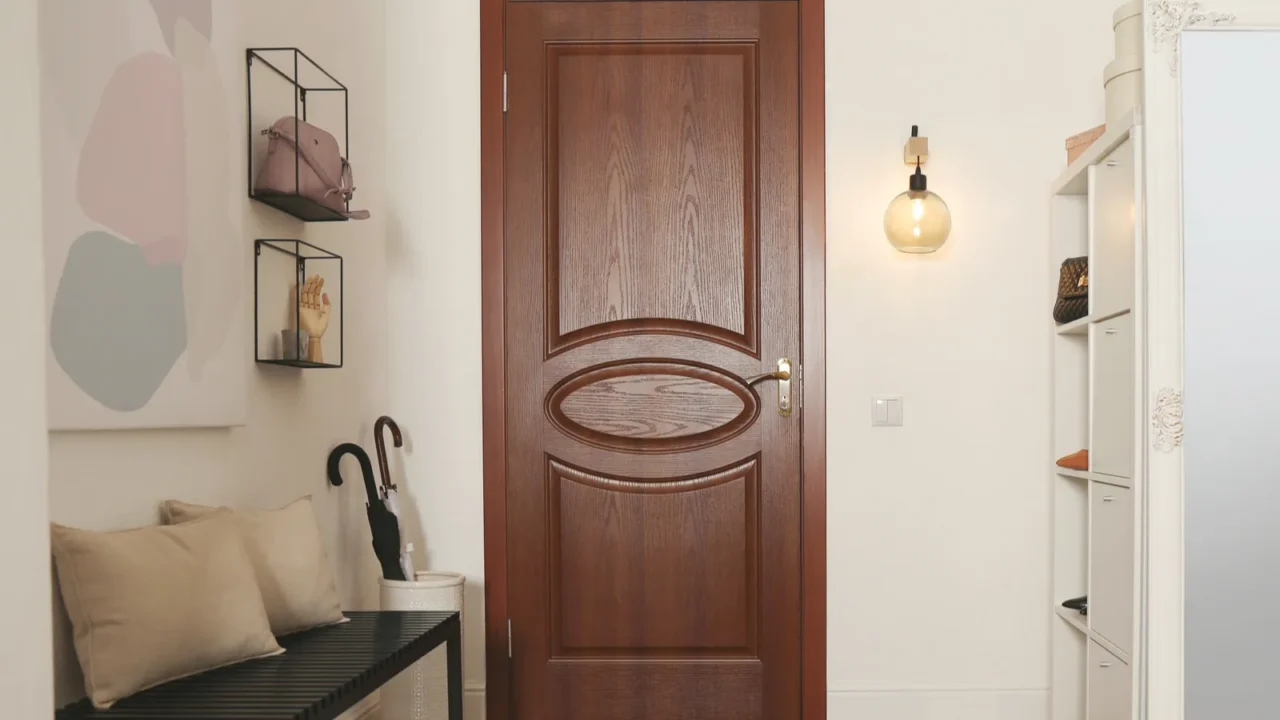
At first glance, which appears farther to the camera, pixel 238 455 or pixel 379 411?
pixel 379 411

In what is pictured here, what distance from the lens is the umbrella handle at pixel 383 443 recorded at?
9.77ft

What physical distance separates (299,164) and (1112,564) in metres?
2.10

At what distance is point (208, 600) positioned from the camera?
1938 millimetres

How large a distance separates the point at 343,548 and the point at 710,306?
1259 millimetres

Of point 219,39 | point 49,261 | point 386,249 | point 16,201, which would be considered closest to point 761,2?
point 386,249

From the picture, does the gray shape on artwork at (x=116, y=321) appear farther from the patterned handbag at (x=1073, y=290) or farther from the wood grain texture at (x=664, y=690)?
the patterned handbag at (x=1073, y=290)

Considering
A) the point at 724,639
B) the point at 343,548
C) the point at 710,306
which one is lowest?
the point at 724,639

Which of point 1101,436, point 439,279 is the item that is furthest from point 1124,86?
point 439,279

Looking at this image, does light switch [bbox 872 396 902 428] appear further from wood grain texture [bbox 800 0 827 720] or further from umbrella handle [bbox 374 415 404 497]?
umbrella handle [bbox 374 415 404 497]

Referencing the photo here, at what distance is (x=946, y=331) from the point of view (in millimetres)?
3391

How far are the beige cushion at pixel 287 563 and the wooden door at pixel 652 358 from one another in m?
1.04

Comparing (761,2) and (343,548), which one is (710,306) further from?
(343,548)

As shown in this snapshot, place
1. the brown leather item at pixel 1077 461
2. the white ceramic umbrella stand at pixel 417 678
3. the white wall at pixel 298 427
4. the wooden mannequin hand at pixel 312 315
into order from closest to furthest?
the white wall at pixel 298 427, the wooden mannequin hand at pixel 312 315, the white ceramic umbrella stand at pixel 417 678, the brown leather item at pixel 1077 461

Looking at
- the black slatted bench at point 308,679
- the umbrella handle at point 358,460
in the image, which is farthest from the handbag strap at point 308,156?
the black slatted bench at point 308,679
